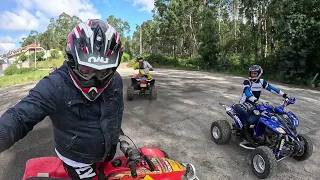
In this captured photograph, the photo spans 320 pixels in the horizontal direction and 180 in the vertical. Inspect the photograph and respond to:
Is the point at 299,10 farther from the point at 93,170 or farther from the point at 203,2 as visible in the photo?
the point at 203,2

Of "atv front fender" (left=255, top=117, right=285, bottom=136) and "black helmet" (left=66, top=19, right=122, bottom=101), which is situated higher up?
"black helmet" (left=66, top=19, right=122, bottom=101)

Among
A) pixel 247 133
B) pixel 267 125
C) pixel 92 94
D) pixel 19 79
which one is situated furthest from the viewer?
pixel 19 79

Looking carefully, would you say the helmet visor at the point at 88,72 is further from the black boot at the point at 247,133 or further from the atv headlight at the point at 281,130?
the black boot at the point at 247,133

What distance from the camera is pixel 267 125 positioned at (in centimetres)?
438

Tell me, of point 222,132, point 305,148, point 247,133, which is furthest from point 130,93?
point 305,148

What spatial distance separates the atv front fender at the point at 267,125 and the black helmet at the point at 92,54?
338 centimetres

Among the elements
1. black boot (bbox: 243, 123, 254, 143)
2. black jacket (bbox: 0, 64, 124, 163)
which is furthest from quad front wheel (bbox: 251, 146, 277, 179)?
black jacket (bbox: 0, 64, 124, 163)

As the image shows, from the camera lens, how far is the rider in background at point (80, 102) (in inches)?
63.1

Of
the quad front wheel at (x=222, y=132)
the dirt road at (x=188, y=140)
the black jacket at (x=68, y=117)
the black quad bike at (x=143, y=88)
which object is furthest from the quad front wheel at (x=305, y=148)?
the black quad bike at (x=143, y=88)

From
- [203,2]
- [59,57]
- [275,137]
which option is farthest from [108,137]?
[59,57]

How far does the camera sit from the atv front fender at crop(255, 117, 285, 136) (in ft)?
13.9

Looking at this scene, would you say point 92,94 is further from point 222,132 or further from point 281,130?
point 222,132

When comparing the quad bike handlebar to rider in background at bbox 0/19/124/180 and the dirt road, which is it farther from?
the dirt road

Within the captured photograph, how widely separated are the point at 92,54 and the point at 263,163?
11.4ft
